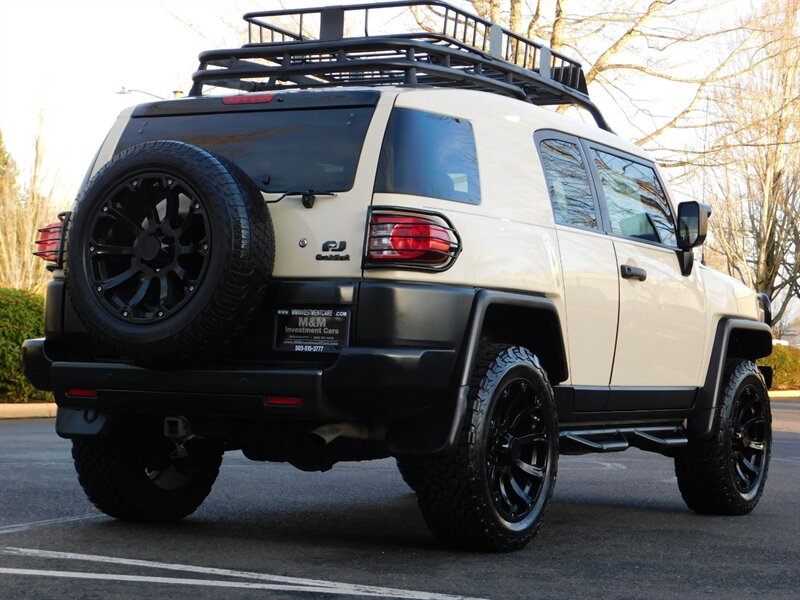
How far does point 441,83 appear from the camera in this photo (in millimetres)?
7387

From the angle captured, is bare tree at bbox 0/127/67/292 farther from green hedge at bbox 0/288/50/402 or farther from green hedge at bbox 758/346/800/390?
green hedge at bbox 758/346/800/390

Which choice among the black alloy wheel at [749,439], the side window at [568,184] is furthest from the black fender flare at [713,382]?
the side window at [568,184]

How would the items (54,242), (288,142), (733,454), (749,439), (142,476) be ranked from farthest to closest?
(749,439)
(733,454)
(142,476)
(54,242)
(288,142)

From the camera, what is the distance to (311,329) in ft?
17.9

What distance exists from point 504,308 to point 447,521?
99cm

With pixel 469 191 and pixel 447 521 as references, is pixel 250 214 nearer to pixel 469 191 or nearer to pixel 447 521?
pixel 469 191

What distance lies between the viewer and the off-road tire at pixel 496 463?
18.3 feet

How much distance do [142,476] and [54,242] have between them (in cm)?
123

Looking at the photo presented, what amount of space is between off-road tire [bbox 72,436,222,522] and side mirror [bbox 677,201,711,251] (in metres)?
2.97

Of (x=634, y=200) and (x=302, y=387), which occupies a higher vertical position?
(x=634, y=200)

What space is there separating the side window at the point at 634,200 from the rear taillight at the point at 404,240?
1.90 m

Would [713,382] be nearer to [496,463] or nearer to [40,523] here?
[496,463]

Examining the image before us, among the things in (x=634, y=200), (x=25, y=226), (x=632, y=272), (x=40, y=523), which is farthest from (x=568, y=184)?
(x=25, y=226)

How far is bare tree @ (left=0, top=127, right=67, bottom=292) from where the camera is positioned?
2830 cm
